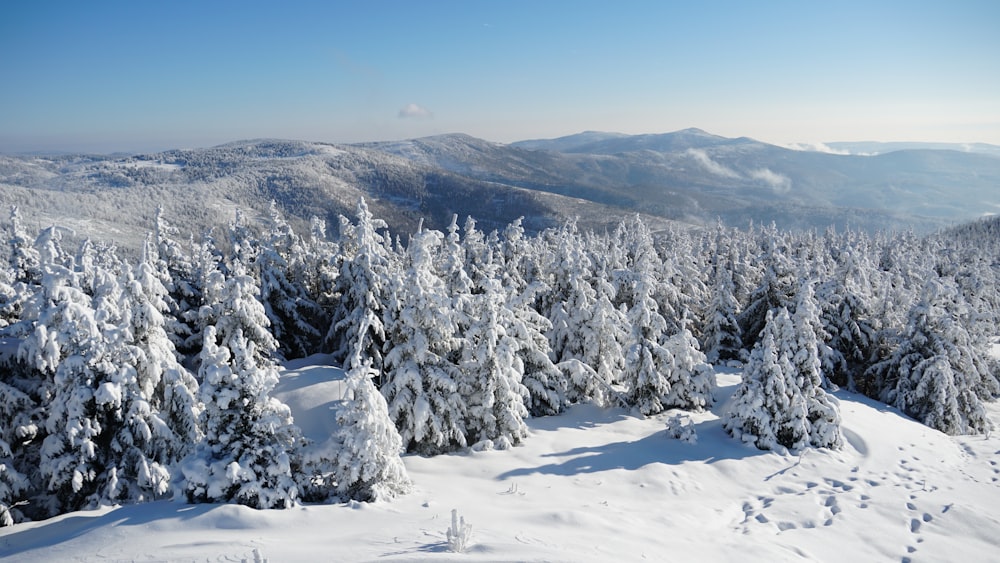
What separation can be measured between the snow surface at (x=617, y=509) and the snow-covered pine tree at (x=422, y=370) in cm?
96

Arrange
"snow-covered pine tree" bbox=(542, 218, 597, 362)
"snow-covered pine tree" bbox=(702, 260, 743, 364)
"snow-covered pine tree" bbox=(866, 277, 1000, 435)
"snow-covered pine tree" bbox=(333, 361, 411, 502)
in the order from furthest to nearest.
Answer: "snow-covered pine tree" bbox=(702, 260, 743, 364)
"snow-covered pine tree" bbox=(866, 277, 1000, 435)
"snow-covered pine tree" bbox=(542, 218, 597, 362)
"snow-covered pine tree" bbox=(333, 361, 411, 502)

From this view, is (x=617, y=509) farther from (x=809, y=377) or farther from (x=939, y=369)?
(x=939, y=369)

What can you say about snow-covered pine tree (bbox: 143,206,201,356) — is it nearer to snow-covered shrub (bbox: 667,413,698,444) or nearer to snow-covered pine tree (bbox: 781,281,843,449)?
snow-covered shrub (bbox: 667,413,698,444)

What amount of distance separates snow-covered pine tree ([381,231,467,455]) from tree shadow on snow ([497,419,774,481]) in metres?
2.77

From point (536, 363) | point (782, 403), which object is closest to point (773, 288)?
point (782, 403)

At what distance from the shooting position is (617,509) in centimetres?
1419

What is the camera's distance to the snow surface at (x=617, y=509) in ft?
31.8

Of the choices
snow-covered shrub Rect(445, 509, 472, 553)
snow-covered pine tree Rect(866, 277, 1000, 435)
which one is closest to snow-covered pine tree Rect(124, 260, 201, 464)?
snow-covered shrub Rect(445, 509, 472, 553)

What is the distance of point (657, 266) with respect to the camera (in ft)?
122

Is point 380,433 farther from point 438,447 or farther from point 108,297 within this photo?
point 108,297

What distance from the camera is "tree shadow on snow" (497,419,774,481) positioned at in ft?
57.3

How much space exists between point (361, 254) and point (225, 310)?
18.8 ft

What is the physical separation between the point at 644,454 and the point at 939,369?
18.6 m

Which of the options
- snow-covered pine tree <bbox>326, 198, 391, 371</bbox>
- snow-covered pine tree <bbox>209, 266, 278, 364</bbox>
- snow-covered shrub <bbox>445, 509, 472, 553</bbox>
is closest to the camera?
snow-covered shrub <bbox>445, 509, 472, 553</bbox>
